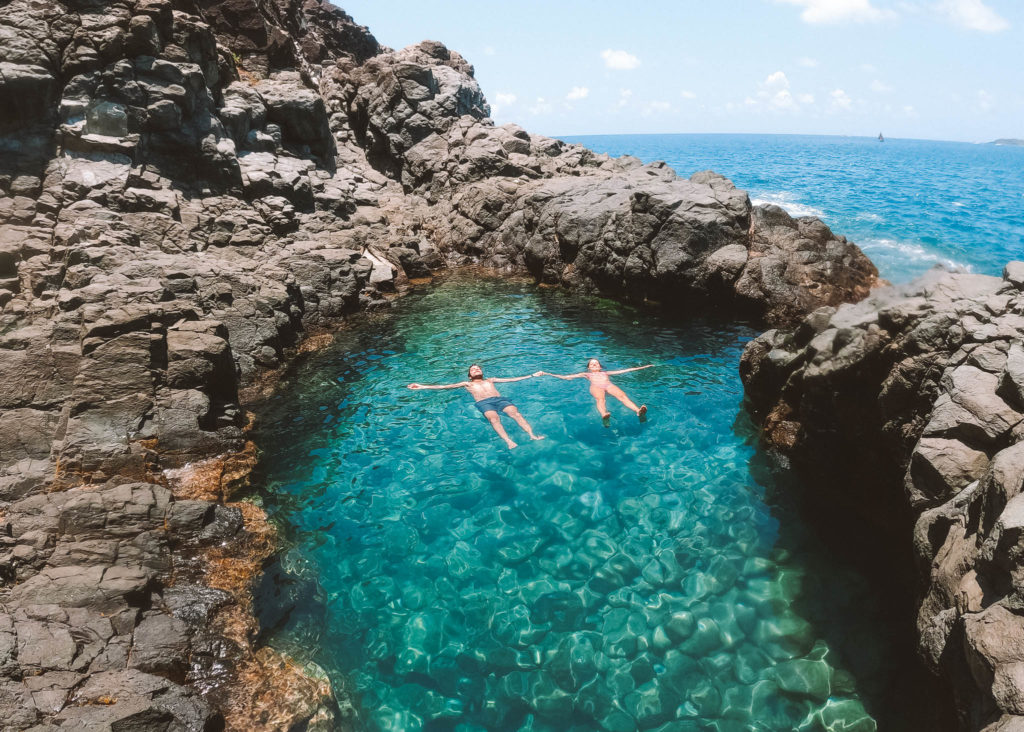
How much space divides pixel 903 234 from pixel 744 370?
33637 millimetres

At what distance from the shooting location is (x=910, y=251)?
34188 mm

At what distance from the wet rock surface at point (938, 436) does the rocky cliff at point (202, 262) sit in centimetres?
732

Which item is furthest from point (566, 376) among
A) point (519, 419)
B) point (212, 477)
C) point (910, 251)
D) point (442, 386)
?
point (910, 251)

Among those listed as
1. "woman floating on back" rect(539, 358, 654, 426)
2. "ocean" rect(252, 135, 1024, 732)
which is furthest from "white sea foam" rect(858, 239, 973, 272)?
"woman floating on back" rect(539, 358, 654, 426)

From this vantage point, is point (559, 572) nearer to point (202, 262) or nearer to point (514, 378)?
point (514, 378)

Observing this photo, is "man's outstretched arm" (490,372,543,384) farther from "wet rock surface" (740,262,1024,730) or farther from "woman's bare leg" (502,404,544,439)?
"wet rock surface" (740,262,1024,730)

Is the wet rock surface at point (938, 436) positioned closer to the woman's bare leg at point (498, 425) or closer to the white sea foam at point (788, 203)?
the woman's bare leg at point (498, 425)

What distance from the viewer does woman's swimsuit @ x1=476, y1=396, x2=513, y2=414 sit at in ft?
49.0

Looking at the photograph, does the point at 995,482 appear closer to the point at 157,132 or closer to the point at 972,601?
the point at 972,601

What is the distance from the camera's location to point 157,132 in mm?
24594

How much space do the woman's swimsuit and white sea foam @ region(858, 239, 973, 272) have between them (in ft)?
98.4

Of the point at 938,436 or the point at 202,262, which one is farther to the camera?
the point at 202,262

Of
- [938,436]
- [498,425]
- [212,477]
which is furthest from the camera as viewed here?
[498,425]

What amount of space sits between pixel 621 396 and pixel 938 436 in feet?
28.9
